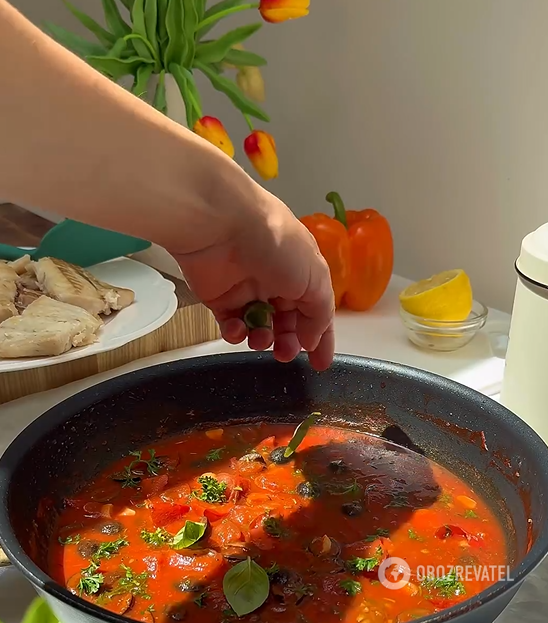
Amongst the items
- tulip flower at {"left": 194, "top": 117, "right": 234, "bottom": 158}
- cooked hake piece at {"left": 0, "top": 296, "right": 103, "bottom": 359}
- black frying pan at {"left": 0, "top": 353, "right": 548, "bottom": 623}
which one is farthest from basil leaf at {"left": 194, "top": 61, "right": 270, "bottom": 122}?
black frying pan at {"left": 0, "top": 353, "right": 548, "bottom": 623}

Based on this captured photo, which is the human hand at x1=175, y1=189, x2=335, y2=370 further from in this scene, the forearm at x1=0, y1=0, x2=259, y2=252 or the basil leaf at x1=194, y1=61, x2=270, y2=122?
the basil leaf at x1=194, y1=61, x2=270, y2=122

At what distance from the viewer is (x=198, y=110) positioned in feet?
4.94

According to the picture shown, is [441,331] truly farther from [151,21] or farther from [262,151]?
[151,21]

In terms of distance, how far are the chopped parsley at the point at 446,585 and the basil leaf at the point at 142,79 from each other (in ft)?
3.47

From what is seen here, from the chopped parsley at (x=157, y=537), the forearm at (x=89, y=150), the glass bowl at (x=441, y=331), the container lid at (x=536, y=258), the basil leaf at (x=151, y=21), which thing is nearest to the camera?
the forearm at (x=89, y=150)

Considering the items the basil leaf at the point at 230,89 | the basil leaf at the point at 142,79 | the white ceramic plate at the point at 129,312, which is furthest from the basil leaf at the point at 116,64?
the white ceramic plate at the point at 129,312

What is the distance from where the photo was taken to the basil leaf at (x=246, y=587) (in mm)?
716

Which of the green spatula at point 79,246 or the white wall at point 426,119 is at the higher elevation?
the white wall at point 426,119

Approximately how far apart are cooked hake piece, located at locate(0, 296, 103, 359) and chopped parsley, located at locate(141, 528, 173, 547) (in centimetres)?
35

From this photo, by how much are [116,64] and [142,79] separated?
0.06 meters

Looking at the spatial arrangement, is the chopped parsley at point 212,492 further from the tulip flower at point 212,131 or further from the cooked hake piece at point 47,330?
the tulip flower at point 212,131

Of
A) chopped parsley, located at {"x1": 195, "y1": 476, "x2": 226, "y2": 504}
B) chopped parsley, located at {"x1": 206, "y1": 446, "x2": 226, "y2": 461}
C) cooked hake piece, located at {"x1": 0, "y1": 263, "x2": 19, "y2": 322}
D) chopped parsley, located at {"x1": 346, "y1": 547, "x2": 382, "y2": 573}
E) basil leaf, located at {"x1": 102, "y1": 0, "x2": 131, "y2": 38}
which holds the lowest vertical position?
chopped parsley, located at {"x1": 206, "y1": 446, "x2": 226, "y2": 461}

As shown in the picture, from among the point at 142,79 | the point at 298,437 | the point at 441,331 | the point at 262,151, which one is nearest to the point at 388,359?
the point at 441,331

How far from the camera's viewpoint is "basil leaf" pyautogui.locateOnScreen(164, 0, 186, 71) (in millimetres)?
1411
